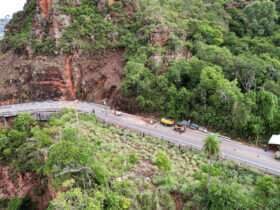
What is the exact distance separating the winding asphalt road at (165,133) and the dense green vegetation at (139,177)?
173 centimetres

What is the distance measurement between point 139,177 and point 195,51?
84.2 feet

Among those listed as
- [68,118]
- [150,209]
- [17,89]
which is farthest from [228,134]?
[17,89]

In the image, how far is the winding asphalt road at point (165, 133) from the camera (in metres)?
34.9

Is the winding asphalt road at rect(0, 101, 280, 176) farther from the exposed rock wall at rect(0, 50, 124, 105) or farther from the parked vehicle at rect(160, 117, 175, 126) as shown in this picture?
the exposed rock wall at rect(0, 50, 124, 105)

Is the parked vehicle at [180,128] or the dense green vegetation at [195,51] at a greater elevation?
the dense green vegetation at [195,51]

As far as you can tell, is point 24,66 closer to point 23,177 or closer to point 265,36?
point 23,177

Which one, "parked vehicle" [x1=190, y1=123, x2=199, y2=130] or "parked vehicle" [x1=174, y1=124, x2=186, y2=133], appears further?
"parked vehicle" [x1=190, y1=123, x2=199, y2=130]

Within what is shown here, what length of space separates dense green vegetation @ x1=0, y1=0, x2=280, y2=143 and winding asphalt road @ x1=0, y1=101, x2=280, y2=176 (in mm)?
2517

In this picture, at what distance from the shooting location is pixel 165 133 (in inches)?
1578

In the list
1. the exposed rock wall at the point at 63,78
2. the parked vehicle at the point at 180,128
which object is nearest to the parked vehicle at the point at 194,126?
the parked vehicle at the point at 180,128

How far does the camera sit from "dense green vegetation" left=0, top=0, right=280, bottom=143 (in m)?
40.0

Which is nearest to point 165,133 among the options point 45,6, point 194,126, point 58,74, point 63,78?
point 194,126

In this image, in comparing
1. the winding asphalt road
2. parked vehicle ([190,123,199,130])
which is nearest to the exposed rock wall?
the winding asphalt road

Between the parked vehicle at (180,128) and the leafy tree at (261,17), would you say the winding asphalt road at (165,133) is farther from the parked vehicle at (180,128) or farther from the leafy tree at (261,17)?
the leafy tree at (261,17)
